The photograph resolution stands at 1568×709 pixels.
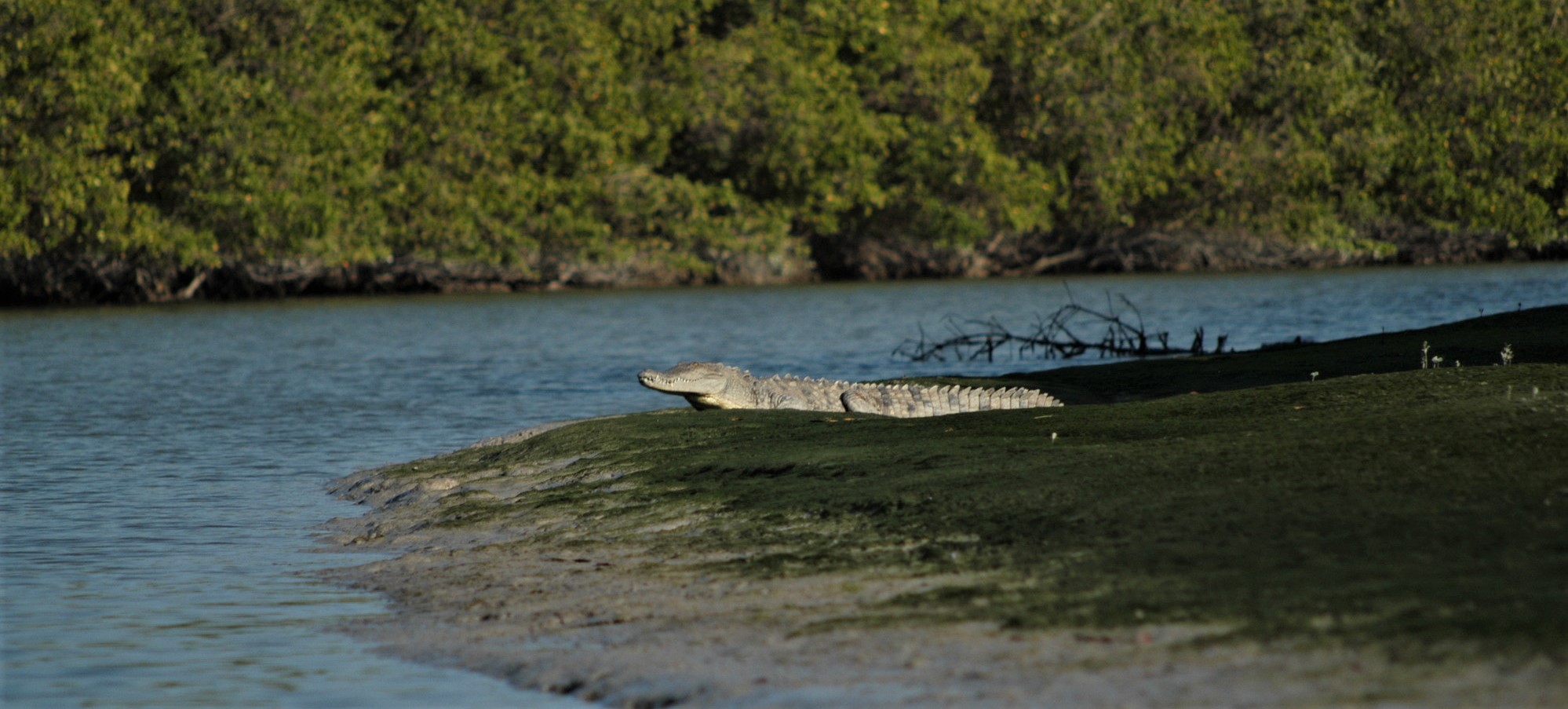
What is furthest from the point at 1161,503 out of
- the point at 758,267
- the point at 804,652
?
the point at 758,267

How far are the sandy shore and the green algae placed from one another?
0.54ft

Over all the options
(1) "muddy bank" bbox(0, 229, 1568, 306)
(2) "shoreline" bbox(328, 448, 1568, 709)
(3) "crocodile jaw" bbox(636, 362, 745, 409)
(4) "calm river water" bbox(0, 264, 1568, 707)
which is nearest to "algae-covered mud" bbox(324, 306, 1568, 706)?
(2) "shoreline" bbox(328, 448, 1568, 709)

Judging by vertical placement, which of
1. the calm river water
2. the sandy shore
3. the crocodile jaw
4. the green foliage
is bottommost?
the calm river water

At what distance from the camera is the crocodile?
1245 centimetres

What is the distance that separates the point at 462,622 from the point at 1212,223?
141ft

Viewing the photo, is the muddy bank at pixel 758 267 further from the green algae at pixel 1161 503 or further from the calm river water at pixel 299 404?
the green algae at pixel 1161 503

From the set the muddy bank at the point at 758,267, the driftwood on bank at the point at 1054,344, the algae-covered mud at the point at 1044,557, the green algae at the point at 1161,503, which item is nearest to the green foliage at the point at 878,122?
the muddy bank at the point at 758,267

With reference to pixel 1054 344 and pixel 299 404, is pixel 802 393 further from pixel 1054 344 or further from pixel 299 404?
pixel 1054 344

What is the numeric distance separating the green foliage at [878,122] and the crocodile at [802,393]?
24542 millimetres

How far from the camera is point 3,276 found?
35594 mm

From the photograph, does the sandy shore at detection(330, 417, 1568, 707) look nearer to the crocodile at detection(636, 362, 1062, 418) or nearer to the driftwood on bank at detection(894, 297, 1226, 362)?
the crocodile at detection(636, 362, 1062, 418)

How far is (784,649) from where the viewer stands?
552 centimetres

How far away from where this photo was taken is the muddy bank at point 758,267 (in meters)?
36.6

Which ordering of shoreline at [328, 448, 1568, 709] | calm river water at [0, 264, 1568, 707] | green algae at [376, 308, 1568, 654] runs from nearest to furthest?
shoreline at [328, 448, 1568, 709] < green algae at [376, 308, 1568, 654] < calm river water at [0, 264, 1568, 707]
